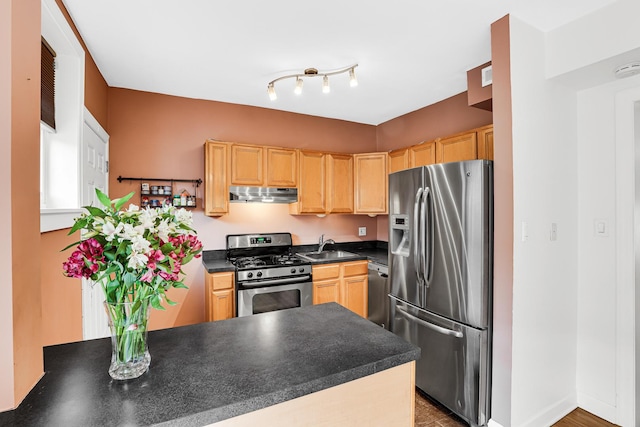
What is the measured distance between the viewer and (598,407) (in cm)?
227

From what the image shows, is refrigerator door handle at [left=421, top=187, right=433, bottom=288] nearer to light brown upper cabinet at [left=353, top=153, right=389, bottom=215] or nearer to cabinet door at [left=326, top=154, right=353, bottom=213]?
light brown upper cabinet at [left=353, top=153, right=389, bottom=215]

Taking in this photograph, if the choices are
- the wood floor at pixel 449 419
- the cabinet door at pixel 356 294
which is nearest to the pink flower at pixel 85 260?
the wood floor at pixel 449 419

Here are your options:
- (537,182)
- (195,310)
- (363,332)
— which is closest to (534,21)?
(537,182)

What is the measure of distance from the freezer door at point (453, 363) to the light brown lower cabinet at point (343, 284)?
3.09 feet

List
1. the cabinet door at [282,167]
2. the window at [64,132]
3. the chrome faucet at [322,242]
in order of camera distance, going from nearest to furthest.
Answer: the window at [64,132], the cabinet door at [282,167], the chrome faucet at [322,242]

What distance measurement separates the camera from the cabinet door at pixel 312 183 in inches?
143

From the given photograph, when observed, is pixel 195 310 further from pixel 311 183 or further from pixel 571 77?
Result: pixel 571 77

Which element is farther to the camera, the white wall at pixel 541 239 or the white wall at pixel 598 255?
the white wall at pixel 598 255

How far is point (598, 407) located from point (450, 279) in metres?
1.42

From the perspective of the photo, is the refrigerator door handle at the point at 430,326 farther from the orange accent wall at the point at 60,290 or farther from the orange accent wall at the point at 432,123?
the orange accent wall at the point at 60,290

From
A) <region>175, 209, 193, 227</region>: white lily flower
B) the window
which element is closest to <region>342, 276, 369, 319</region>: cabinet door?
the window

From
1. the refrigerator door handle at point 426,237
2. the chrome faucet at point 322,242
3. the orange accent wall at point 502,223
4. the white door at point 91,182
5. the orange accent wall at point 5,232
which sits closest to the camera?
the orange accent wall at point 5,232

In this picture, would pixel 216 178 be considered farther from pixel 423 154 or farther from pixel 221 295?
pixel 423 154

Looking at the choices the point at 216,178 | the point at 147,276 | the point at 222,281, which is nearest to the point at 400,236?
the point at 222,281
